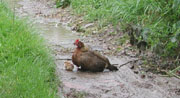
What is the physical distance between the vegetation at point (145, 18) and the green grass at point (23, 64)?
167cm

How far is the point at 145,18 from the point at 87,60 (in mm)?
2674

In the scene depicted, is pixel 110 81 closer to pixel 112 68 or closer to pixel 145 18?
pixel 112 68

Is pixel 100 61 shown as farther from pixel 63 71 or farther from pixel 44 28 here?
pixel 44 28

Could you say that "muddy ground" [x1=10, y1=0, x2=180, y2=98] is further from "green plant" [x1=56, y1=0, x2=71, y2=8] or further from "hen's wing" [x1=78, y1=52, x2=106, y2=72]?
"green plant" [x1=56, y1=0, x2=71, y2=8]

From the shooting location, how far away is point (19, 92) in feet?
13.0

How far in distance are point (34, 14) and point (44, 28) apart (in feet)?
6.28

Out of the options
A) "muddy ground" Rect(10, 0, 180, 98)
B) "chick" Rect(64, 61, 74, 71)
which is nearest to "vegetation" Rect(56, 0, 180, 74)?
"muddy ground" Rect(10, 0, 180, 98)

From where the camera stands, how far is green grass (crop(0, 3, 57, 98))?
400 centimetres

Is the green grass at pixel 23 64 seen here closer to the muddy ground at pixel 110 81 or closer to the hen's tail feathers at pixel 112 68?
the muddy ground at pixel 110 81

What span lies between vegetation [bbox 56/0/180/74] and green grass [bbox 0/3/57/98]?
5.49 feet

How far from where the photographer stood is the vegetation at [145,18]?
20.1 feet

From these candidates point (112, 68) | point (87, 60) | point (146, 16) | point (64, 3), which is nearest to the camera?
point (87, 60)

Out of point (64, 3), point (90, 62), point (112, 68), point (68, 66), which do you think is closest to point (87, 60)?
point (90, 62)

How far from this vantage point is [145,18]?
302 inches
